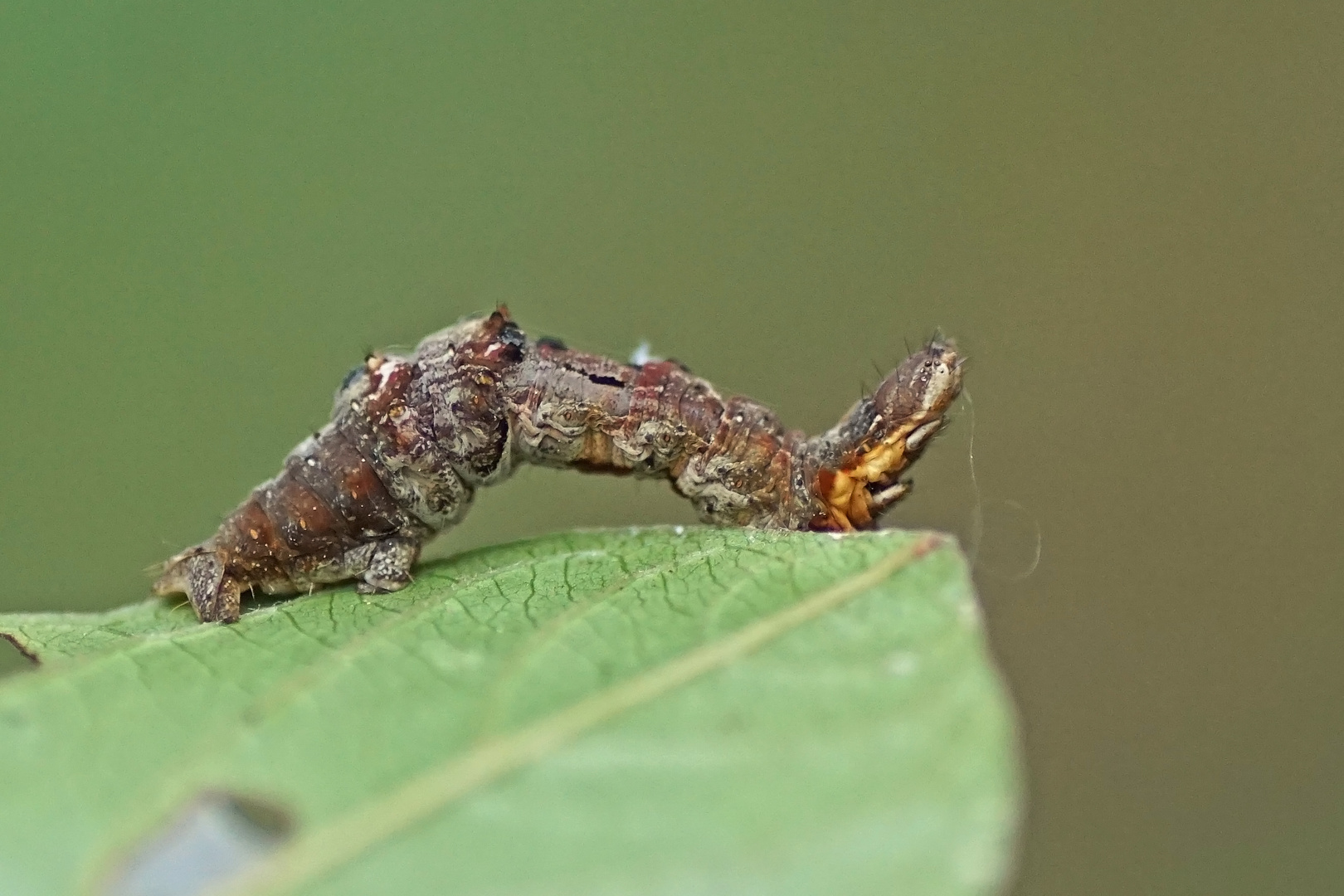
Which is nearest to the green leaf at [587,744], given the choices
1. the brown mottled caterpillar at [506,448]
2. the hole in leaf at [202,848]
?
the hole in leaf at [202,848]

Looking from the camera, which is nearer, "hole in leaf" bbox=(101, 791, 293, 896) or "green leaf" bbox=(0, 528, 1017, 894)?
"green leaf" bbox=(0, 528, 1017, 894)

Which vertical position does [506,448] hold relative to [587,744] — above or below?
above

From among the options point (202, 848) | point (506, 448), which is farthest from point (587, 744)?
point (506, 448)

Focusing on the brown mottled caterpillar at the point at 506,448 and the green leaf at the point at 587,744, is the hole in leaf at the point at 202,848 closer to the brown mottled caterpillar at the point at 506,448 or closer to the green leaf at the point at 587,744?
the green leaf at the point at 587,744

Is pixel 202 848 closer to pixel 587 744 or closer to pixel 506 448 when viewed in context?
pixel 587 744

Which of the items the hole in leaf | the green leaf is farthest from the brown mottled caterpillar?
the hole in leaf

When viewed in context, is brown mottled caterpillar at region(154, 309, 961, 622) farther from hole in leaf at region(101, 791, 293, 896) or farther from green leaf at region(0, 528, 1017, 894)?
hole in leaf at region(101, 791, 293, 896)

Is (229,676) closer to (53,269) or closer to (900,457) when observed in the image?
(900,457)
